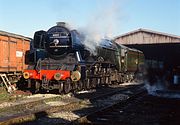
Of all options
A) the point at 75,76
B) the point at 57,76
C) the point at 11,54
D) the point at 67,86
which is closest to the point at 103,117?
the point at 75,76

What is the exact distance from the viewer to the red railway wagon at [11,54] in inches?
689

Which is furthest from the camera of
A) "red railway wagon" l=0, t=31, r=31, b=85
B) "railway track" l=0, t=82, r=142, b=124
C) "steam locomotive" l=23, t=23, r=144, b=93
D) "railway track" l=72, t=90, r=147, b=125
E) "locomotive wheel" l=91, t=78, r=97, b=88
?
"locomotive wheel" l=91, t=78, r=97, b=88

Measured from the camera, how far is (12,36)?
1845 centimetres

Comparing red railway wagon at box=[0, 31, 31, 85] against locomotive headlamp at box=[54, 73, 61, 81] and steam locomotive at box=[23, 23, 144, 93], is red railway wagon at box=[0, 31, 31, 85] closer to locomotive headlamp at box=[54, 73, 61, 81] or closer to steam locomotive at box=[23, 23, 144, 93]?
steam locomotive at box=[23, 23, 144, 93]

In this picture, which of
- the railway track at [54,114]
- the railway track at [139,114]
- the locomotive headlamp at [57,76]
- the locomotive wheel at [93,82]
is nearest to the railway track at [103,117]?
the railway track at [139,114]

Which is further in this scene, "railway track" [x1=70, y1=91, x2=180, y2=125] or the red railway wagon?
the red railway wagon

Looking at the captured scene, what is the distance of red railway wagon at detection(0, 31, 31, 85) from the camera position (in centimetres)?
1751

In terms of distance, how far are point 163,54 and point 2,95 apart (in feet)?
108

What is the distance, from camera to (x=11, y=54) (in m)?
18.5

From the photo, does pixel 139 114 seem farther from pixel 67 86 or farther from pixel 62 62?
pixel 62 62

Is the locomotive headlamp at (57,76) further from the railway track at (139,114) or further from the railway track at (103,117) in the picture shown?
the railway track at (103,117)

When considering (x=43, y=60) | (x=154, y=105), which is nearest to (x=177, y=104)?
(x=154, y=105)

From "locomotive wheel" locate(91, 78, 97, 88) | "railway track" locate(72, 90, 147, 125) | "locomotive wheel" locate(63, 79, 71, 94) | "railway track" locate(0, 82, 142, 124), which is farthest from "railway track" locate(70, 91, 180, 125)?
"locomotive wheel" locate(91, 78, 97, 88)

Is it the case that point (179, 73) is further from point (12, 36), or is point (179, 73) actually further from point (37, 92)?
point (12, 36)
